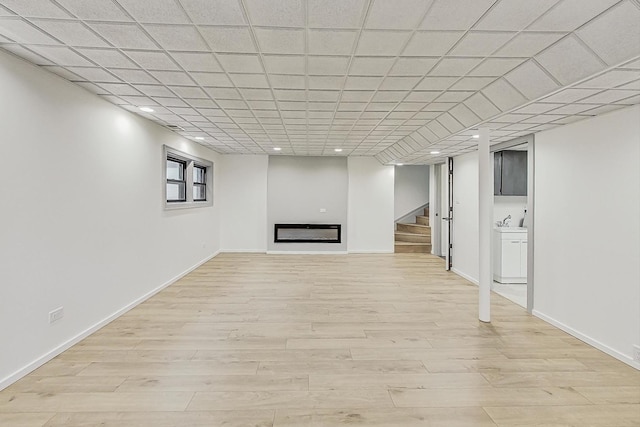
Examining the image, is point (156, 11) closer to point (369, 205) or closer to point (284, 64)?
point (284, 64)

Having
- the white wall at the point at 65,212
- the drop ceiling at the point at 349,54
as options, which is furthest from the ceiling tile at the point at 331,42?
the white wall at the point at 65,212

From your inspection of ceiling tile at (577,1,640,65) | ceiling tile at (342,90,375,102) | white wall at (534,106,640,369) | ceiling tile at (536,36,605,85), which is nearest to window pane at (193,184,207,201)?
ceiling tile at (342,90,375,102)

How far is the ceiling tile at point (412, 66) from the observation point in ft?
8.38

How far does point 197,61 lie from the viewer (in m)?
2.62

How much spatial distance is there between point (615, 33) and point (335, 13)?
1636mm

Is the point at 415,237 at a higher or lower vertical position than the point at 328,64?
lower

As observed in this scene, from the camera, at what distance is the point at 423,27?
2086 millimetres

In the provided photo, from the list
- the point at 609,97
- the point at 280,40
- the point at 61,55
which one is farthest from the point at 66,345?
the point at 609,97

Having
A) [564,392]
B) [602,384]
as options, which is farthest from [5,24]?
[602,384]

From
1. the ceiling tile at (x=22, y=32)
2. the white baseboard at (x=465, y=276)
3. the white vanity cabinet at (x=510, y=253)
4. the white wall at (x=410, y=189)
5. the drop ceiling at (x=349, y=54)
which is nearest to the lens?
the drop ceiling at (x=349, y=54)

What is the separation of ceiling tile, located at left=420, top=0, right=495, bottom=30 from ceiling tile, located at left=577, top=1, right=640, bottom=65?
674 millimetres

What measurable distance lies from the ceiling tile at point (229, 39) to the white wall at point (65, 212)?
5.12ft

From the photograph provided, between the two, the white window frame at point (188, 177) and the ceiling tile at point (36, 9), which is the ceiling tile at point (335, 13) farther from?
the white window frame at point (188, 177)

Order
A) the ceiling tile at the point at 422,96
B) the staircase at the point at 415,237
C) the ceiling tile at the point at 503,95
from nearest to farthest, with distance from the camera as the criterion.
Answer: the ceiling tile at the point at 503,95 < the ceiling tile at the point at 422,96 < the staircase at the point at 415,237
